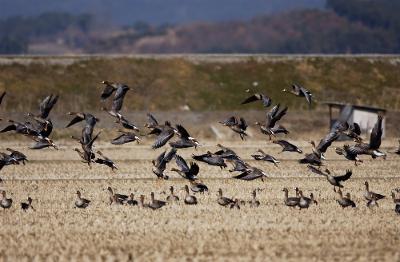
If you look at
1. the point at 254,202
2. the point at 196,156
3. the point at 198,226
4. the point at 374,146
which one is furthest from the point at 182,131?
the point at 198,226

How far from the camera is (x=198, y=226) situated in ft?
85.4

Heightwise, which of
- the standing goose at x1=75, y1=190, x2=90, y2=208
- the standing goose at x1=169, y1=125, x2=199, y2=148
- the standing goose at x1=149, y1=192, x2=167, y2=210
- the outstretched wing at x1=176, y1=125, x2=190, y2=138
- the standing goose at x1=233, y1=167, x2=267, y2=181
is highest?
the outstretched wing at x1=176, y1=125, x2=190, y2=138

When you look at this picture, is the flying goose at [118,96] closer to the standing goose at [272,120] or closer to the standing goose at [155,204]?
the standing goose at [272,120]

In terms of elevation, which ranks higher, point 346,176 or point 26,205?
point 346,176

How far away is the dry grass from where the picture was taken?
2273 cm

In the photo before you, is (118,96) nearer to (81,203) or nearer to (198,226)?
(81,203)

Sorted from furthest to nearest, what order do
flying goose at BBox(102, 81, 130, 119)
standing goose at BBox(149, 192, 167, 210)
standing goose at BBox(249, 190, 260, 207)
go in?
flying goose at BBox(102, 81, 130, 119), standing goose at BBox(249, 190, 260, 207), standing goose at BBox(149, 192, 167, 210)

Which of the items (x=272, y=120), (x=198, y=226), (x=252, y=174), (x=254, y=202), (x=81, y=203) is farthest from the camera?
(x=272, y=120)

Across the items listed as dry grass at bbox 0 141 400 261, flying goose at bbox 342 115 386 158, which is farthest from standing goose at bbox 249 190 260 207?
flying goose at bbox 342 115 386 158

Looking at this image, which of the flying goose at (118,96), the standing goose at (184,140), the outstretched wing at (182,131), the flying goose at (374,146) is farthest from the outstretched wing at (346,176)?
the flying goose at (118,96)

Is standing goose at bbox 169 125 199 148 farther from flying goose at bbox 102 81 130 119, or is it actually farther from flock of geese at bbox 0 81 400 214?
flying goose at bbox 102 81 130 119

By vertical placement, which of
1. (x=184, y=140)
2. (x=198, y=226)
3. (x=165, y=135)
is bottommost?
(x=198, y=226)

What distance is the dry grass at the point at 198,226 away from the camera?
22.7 m

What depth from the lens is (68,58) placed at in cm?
9594
